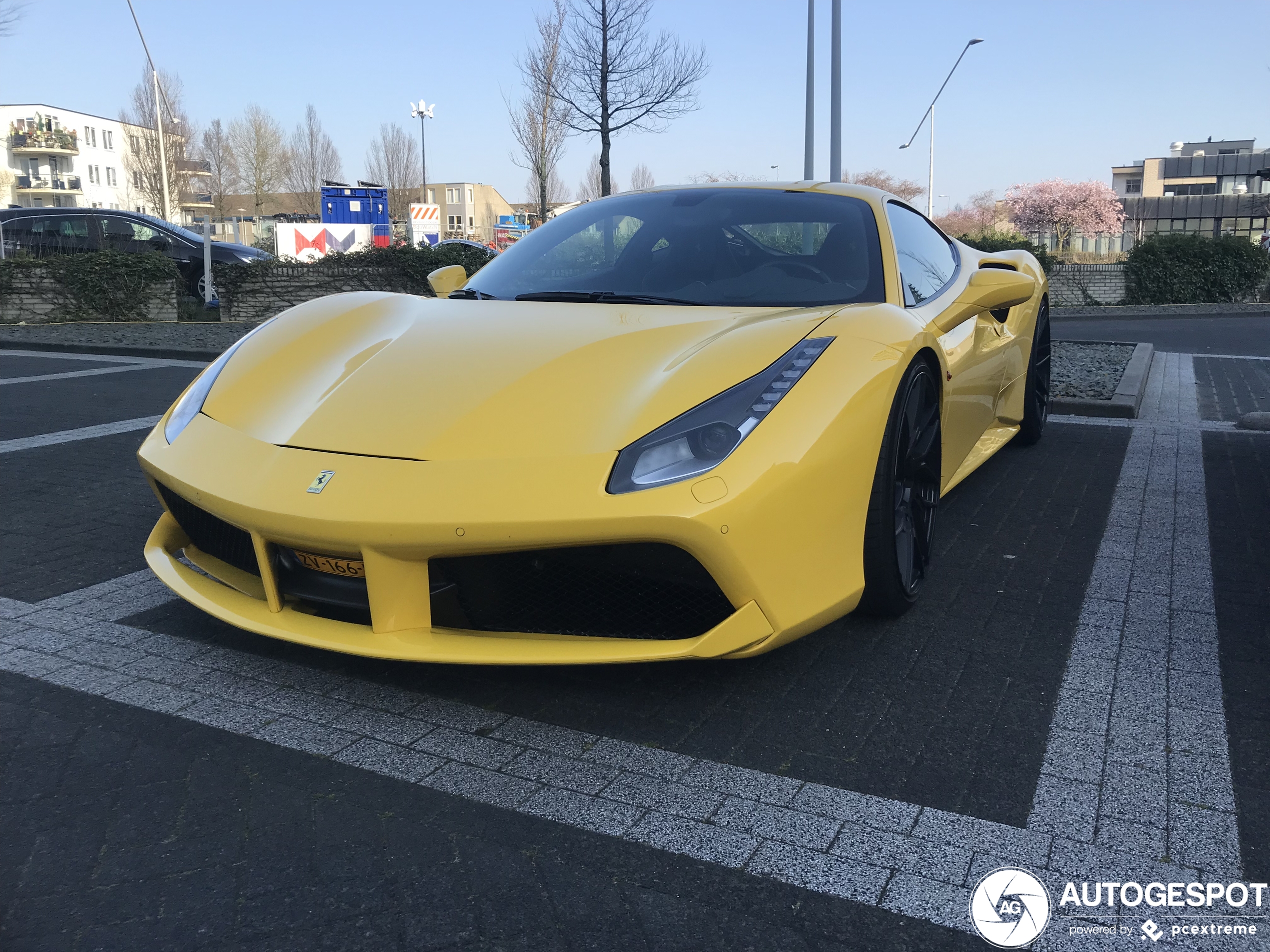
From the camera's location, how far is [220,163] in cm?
5372

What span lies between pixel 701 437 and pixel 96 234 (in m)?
14.2

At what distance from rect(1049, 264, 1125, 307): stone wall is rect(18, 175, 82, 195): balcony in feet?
283

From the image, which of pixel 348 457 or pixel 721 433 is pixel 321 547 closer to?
pixel 348 457

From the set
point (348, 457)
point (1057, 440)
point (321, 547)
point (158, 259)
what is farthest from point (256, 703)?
point (158, 259)

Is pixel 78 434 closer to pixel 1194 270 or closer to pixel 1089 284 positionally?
pixel 1089 284

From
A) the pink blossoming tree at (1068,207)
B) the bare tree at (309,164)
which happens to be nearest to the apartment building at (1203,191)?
the pink blossoming tree at (1068,207)

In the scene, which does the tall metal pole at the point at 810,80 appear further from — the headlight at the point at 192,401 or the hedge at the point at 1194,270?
the headlight at the point at 192,401

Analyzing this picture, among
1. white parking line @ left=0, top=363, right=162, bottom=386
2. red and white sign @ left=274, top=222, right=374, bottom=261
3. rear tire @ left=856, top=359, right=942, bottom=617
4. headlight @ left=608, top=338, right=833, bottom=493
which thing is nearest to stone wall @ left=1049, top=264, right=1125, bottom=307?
red and white sign @ left=274, top=222, right=374, bottom=261

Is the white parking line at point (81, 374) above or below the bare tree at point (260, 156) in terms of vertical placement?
below

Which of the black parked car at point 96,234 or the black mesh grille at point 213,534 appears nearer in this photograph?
the black mesh grille at point 213,534

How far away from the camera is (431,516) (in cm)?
222

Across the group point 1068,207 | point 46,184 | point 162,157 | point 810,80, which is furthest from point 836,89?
point 46,184

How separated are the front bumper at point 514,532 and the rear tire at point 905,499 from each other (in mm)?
215

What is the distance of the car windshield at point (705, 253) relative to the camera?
3.30 meters
